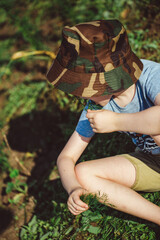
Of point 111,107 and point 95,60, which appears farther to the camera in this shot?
point 111,107

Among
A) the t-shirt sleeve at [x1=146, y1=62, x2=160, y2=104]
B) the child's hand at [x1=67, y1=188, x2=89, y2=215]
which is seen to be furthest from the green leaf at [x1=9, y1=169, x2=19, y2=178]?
the t-shirt sleeve at [x1=146, y1=62, x2=160, y2=104]

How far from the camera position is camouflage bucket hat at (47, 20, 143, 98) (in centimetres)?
125

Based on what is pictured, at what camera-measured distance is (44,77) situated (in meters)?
3.23

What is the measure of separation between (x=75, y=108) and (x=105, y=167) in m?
1.07

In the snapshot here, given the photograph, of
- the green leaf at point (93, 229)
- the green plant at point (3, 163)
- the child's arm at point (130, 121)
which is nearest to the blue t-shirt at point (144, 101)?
the child's arm at point (130, 121)

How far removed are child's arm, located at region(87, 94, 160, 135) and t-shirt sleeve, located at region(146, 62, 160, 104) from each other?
44 millimetres

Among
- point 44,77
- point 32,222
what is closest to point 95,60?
point 32,222

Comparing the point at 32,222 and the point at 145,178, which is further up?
the point at 145,178

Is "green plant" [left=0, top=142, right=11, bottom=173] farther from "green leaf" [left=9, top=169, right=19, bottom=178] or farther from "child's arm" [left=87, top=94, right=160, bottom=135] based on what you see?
"child's arm" [left=87, top=94, right=160, bottom=135]

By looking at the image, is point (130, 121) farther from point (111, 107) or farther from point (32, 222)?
point (32, 222)

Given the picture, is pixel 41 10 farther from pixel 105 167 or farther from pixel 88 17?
pixel 105 167

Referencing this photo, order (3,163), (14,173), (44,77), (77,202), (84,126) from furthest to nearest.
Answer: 1. (44,77)
2. (3,163)
3. (14,173)
4. (84,126)
5. (77,202)

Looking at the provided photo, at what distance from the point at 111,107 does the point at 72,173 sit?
515 millimetres

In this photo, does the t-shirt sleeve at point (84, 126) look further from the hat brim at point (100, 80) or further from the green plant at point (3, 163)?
the green plant at point (3, 163)
